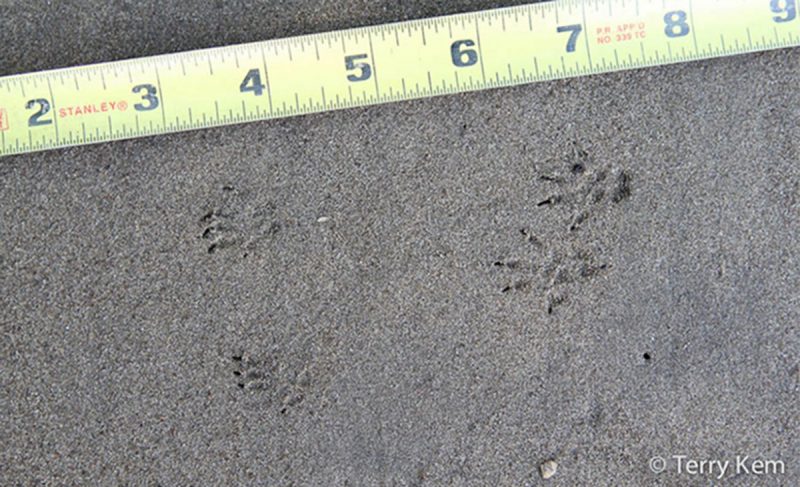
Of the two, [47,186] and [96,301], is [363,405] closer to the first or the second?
[96,301]

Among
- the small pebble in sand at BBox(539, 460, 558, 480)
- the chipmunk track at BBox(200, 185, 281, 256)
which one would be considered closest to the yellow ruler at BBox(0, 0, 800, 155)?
the chipmunk track at BBox(200, 185, 281, 256)

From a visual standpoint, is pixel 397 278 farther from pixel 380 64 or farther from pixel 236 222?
pixel 380 64

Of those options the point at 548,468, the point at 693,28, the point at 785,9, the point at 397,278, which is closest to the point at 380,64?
the point at 397,278

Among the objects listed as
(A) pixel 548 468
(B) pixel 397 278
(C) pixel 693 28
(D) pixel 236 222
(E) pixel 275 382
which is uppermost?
(C) pixel 693 28

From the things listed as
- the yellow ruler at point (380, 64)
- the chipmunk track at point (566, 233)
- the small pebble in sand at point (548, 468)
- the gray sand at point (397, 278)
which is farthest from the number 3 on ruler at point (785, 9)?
the small pebble in sand at point (548, 468)

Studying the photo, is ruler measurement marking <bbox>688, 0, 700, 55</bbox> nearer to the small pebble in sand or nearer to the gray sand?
the gray sand

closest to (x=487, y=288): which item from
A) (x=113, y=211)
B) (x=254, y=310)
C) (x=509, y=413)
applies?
(x=509, y=413)
